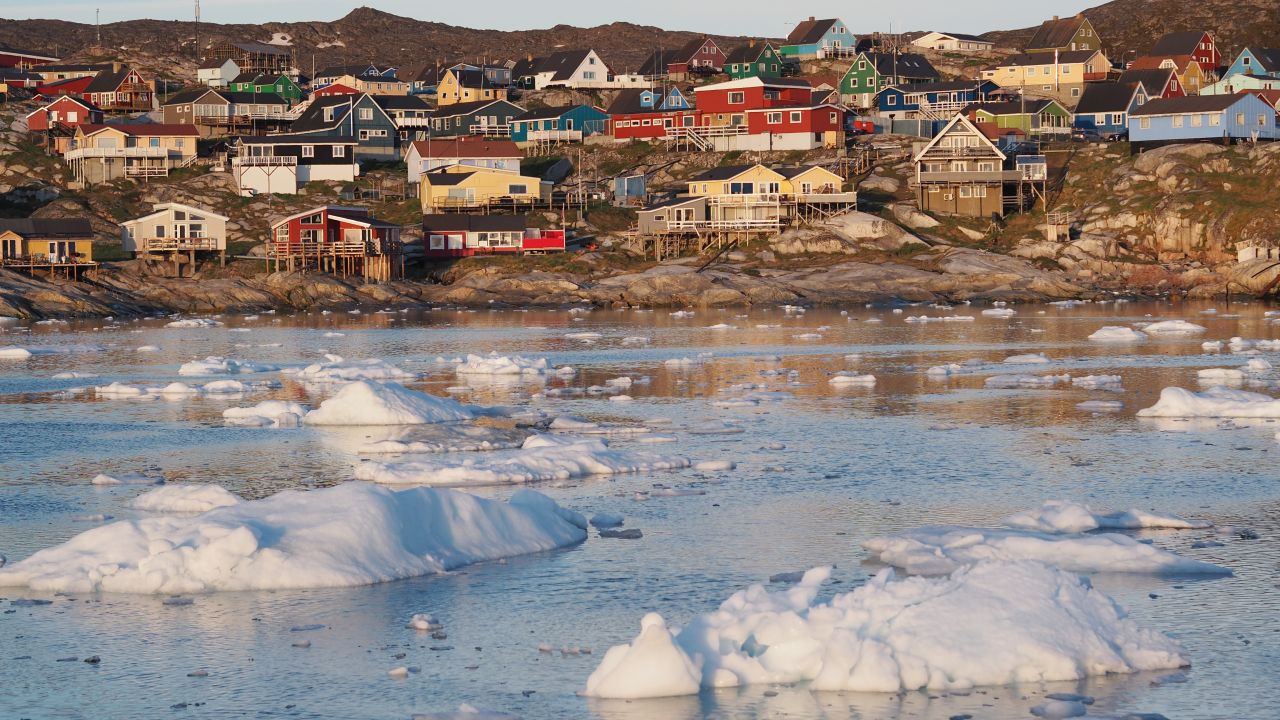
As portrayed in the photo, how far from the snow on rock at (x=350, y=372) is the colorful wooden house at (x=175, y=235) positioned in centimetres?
4605

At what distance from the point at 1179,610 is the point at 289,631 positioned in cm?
991

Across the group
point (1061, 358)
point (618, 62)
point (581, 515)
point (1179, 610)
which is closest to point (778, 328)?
point (1061, 358)

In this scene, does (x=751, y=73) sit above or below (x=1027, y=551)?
above

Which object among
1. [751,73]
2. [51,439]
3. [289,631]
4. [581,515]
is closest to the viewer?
[289,631]

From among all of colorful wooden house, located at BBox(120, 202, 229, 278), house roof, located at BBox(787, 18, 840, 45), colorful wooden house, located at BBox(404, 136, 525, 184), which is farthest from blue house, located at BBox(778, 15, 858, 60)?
colorful wooden house, located at BBox(120, 202, 229, 278)

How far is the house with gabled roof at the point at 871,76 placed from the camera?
4715 inches

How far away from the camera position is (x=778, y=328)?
6312 cm

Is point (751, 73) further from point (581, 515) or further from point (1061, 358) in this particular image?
point (581, 515)

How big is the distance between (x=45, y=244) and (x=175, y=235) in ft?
25.7

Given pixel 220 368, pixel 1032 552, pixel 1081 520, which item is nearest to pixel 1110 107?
pixel 220 368

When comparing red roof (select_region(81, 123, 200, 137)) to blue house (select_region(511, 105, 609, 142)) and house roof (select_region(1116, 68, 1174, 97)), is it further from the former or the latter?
house roof (select_region(1116, 68, 1174, 97))

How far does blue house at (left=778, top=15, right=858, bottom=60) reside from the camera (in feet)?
454

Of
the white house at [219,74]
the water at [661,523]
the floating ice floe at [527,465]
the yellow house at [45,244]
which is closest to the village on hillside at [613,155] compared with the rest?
the yellow house at [45,244]

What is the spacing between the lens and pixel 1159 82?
345ft
